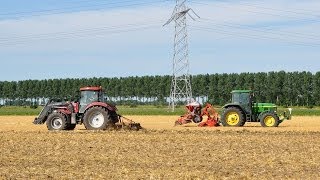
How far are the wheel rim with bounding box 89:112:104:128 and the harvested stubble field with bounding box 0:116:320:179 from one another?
16.0 feet

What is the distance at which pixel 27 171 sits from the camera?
53.2ft

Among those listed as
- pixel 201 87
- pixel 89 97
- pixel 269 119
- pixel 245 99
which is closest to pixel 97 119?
pixel 89 97

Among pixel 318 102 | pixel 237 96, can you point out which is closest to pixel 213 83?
pixel 318 102

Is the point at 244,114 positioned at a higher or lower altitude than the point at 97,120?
higher

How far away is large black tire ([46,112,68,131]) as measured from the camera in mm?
32969

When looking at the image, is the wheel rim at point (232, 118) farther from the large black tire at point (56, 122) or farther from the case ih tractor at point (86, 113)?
the large black tire at point (56, 122)

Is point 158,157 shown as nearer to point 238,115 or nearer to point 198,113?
point 238,115

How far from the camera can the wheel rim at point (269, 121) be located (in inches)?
1474

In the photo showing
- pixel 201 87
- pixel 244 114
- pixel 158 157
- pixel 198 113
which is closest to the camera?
pixel 158 157

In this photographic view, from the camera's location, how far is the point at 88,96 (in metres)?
32.8

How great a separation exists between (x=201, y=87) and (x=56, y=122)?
368ft

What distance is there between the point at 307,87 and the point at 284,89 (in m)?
4.88

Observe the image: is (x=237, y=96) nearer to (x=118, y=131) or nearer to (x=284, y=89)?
(x=118, y=131)

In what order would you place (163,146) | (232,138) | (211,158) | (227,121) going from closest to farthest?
(211,158) < (163,146) < (232,138) < (227,121)
